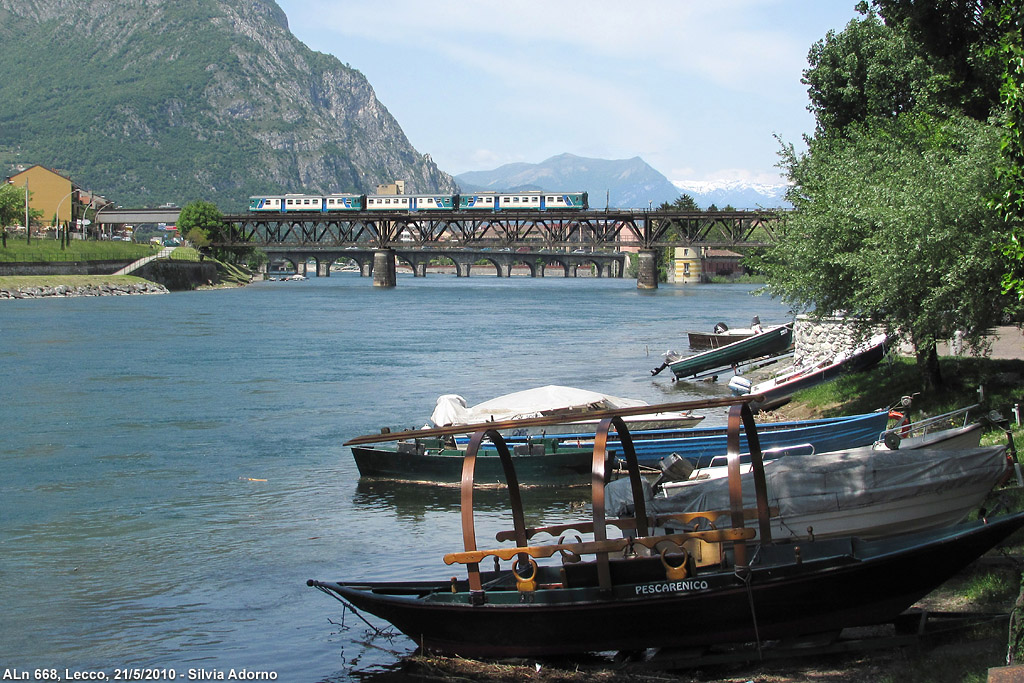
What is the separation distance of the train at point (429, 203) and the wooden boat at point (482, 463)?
104151mm

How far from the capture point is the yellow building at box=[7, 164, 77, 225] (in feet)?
478

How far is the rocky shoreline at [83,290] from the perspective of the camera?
96.7 meters

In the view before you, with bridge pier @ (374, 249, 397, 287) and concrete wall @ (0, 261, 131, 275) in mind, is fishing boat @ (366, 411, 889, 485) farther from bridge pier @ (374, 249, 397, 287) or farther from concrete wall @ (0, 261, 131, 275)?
bridge pier @ (374, 249, 397, 287)

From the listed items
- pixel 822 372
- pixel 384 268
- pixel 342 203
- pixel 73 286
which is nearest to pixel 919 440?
pixel 822 372

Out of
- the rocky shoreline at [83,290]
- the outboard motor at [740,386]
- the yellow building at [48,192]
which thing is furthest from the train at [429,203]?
the outboard motor at [740,386]

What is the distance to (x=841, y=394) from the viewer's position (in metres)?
30.1

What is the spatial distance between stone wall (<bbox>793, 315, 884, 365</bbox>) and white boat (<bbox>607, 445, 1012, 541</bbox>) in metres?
18.8

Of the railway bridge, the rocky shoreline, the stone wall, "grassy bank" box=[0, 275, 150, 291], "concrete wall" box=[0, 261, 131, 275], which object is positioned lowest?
the stone wall

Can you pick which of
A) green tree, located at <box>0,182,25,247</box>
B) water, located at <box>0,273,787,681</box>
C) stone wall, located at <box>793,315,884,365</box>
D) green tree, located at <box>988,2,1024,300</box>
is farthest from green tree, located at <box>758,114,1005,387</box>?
green tree, located at <box>0,182,25,247</box>

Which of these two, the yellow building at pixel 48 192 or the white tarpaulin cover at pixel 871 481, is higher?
the yellow building at pixel 48 192

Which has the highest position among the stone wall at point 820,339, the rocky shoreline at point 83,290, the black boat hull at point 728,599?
the rocky shoreline at point 83,290

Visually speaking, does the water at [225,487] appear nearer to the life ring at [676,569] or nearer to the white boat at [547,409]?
the white boat at [547,409]

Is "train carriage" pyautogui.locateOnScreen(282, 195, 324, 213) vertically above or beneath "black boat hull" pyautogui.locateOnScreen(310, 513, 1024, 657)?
above

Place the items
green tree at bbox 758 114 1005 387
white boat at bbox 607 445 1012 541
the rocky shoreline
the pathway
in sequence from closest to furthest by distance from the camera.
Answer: white boat at bbox 607 445 1012 541 → green tree at bbox 758 114 1005 387 → the rocky shoreline → the pathway
